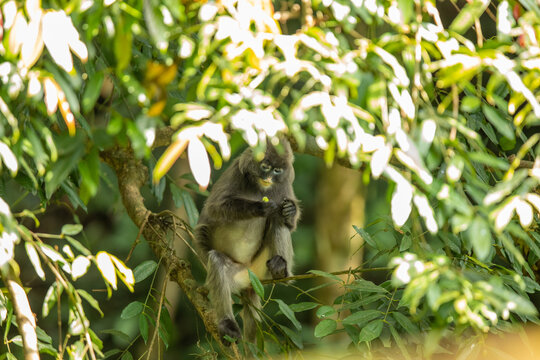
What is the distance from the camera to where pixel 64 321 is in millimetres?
9086

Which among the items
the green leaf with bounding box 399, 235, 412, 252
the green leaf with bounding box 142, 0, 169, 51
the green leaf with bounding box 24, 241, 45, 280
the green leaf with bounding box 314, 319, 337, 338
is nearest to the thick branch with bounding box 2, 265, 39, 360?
the green leaf with bounding box 24, 241, 45, 280

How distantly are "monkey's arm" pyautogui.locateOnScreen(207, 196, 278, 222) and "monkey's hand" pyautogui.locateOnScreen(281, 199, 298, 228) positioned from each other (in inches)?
2.5

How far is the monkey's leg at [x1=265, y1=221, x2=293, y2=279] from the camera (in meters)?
4.77

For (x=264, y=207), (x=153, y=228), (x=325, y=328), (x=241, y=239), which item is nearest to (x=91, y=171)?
(x=325, y=328)

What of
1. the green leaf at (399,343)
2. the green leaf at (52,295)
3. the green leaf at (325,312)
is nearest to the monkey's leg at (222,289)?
the green leaf at (325,312)

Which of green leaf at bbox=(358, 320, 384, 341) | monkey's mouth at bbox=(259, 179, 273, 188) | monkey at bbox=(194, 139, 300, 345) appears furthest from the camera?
monkey's mouth at bbox=(259, 179, 273, 188)

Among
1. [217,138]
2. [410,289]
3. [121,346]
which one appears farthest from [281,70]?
[121,346]

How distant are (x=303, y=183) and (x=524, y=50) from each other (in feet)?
24.4

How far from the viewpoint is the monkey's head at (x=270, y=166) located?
4762 millimetres

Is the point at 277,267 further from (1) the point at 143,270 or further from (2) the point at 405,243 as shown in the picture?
(2) the point at 405,243

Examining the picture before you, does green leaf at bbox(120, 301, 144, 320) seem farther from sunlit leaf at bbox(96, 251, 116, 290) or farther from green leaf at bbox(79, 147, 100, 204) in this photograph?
green leaf at bbox(79, 147, 100, 204)

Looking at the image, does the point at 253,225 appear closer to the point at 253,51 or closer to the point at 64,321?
the point at 253,51

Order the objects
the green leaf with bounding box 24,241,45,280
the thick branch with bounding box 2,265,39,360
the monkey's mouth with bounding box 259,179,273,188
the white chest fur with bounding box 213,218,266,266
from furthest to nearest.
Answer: the white chest fur with bounding box 213,218,266,266
the monkey's mouth with bounding box 259,179,273,188
the thick branch with bounding box 2,265,39,360
the green leaf with bounding box 24,241,45,280

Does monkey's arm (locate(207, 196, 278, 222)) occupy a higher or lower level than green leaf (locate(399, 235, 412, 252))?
lower
